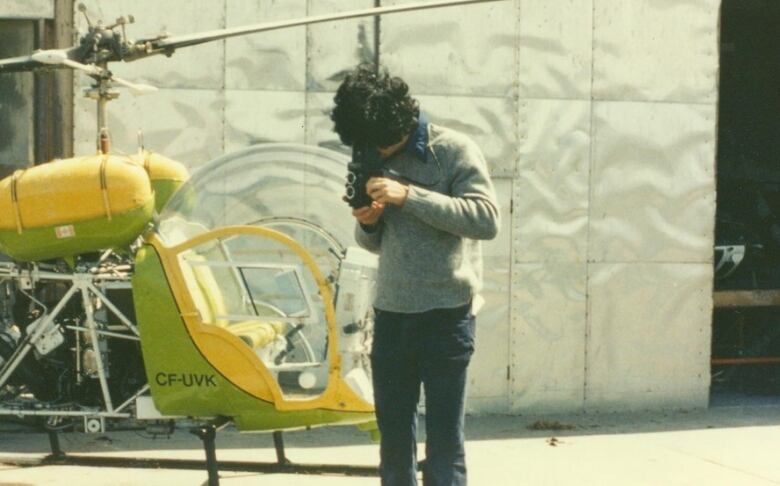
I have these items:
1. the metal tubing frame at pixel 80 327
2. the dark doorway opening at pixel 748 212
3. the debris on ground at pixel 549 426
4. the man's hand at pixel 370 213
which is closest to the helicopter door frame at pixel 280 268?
the metal tubing frame at pixel 80 327

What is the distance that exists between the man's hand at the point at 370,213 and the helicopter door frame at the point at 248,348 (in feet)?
2.17

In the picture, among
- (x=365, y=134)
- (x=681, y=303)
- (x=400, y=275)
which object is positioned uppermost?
(x=365, y=134)

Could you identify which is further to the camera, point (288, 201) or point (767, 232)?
point (767, 232)

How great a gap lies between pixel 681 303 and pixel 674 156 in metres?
1.09

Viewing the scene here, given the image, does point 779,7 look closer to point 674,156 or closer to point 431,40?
point 674,156

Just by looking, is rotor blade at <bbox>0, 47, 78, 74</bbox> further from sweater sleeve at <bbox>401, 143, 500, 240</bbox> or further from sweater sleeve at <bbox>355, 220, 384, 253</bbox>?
sweater sleeve at <bbox>401, 143, 500, 240</bbox>

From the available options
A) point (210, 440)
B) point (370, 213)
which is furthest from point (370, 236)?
point (210, 440)

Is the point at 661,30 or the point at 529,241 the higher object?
the point at 661,30

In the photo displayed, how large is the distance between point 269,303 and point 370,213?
106cm

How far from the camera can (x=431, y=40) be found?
26.3ft

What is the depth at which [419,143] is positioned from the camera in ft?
14.7

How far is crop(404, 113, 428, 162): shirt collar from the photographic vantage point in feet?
14.7

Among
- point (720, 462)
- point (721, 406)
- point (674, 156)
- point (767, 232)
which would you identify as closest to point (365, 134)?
point (720, 462)

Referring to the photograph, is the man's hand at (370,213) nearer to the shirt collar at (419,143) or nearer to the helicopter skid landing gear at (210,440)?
the shirt collar at (419,143)
